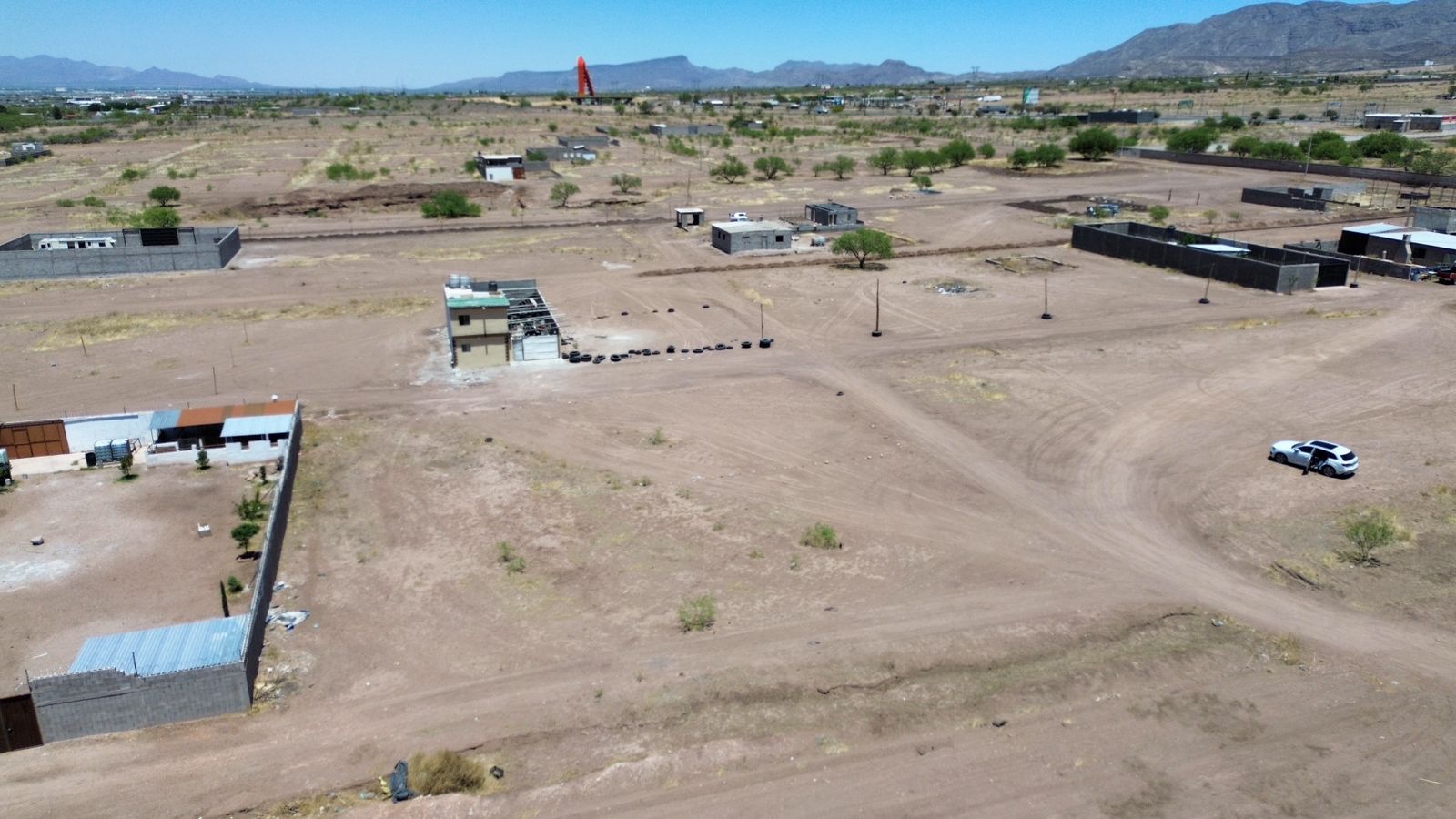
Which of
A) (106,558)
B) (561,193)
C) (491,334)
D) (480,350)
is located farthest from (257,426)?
(561,193)

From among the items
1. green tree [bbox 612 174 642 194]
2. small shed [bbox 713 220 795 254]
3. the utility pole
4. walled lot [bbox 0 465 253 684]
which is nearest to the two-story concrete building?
walled lot [bbox 0 465 253 684]

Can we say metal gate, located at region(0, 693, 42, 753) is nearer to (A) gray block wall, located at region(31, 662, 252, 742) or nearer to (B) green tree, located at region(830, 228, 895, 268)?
(A) gray block wall, located at region(31, 662, 252, 742)

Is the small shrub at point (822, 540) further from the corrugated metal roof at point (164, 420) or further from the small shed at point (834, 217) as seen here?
the small shed at point (834, 217)

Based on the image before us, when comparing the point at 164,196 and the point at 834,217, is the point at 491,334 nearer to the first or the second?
the point at 834,217

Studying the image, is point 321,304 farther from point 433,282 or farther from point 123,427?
point 123,427

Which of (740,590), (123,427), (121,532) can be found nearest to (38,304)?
(123,427)

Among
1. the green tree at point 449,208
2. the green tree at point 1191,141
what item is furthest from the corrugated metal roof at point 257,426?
the green tree at point 1191,141

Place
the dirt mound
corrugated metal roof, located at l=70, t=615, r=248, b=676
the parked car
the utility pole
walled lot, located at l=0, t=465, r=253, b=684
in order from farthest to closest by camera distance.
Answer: the dirt mound, the utility pole, the parked car, walled lot, located at l=0, t=465, r=253, b=684, corrugated metal roof, located at l=70, t=615, r=248, b=676
